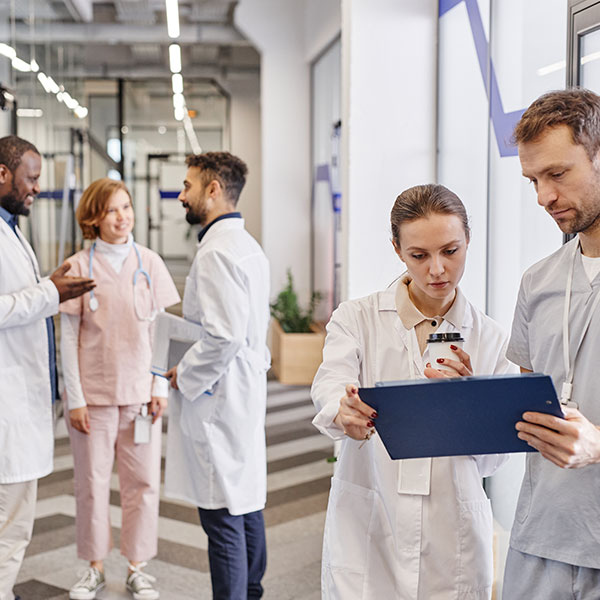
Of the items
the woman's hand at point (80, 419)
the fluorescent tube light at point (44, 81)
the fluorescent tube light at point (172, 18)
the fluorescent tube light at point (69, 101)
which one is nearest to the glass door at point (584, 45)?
the woman's hand at point (80, 419)

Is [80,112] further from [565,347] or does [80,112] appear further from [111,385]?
[565,347]

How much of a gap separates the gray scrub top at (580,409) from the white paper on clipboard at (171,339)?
155 cm

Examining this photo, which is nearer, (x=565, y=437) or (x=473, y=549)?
(x=565, y=437)

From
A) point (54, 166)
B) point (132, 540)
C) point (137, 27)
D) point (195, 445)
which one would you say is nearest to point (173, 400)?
point (195, 445)

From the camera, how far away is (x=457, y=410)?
1.43 meters

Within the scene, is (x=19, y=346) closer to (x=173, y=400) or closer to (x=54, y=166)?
(x=173, y=400)

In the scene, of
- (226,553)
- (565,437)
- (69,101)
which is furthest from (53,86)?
(565,437)

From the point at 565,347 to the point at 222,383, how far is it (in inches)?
63.6

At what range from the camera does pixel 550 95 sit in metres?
1.55

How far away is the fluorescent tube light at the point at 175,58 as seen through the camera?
11.1 m

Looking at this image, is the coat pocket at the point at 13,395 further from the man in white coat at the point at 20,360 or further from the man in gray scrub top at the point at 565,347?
the man in gray scrub top at the point at 565,347

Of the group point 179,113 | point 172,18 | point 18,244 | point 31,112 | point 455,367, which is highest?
point 172,18

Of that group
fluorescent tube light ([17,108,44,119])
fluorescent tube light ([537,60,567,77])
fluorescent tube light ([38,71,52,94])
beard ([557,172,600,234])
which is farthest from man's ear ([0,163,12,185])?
fluorescent tube light ([38,71,52,94])

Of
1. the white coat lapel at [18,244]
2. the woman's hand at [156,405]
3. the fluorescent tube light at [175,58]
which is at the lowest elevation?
the woman's hand at [156,405]
